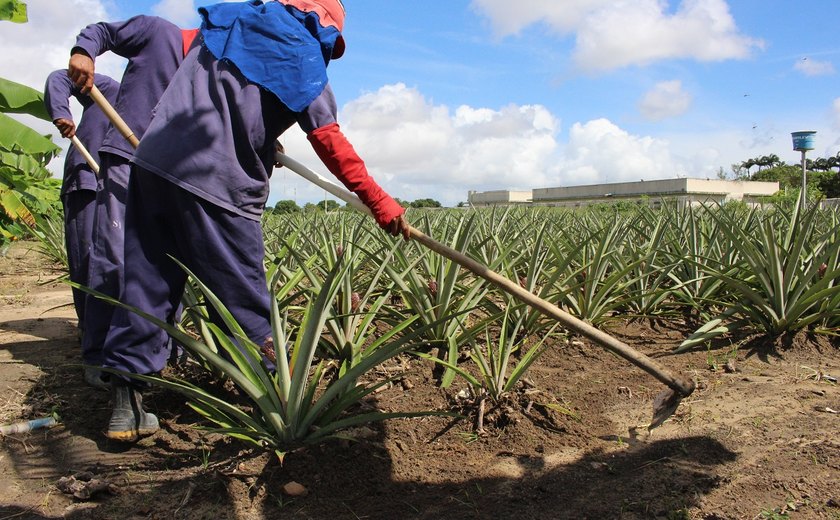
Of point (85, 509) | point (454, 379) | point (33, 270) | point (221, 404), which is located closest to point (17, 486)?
point (85, 509)

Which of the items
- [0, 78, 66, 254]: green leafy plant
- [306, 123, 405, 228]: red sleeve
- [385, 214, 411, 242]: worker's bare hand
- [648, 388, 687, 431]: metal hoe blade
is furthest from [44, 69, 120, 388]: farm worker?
[0, 78, 66, 254]: green leafy plant

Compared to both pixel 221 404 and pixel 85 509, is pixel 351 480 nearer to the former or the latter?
pixel 221 404

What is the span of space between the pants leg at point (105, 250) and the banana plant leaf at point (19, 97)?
4.17 m

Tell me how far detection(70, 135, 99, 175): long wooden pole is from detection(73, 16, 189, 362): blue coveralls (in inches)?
5.2

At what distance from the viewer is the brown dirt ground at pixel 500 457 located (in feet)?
5.60

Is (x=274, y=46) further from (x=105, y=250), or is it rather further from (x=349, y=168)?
(x=105, y=250)

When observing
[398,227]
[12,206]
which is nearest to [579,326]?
[398,227]

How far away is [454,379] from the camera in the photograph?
2584 mm

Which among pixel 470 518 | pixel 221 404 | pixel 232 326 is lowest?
pixel 470 518

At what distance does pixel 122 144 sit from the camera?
254 centimetres

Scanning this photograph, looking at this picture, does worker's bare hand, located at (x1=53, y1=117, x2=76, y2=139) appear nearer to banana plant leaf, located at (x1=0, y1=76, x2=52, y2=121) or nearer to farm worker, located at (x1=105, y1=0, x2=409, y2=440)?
farm worker, located at (x1=105, y1=0, x2=409, y2=440)

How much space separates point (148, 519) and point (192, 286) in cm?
135

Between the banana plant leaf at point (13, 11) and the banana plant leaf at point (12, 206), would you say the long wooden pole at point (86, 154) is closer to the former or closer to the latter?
the banana plant leaf at point (12, 206)

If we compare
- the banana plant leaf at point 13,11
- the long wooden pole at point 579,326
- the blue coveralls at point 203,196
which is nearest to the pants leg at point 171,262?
the blue coveralls at point 203,196
